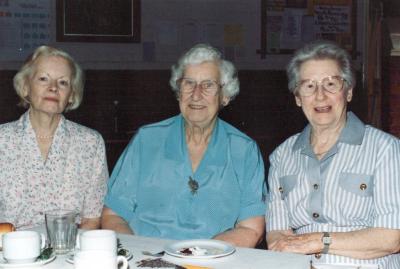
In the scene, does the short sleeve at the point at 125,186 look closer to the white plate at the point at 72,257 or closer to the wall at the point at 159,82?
the white plate at the point at 72,257

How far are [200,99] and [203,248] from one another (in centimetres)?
88

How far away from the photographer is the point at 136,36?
18.0 feet

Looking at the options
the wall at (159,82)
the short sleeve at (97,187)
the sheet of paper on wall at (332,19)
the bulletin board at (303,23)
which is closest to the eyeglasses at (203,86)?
the short sleeve at (97,187)

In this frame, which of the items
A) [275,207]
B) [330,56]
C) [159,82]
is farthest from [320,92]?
[159,82]

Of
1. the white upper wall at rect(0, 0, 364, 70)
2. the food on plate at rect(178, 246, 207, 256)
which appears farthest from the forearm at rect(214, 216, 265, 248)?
the white upper wall at rect(0, 0, 364, 70)

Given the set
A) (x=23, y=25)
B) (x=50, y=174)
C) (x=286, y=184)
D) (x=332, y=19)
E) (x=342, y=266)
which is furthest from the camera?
(x=332, y=19)

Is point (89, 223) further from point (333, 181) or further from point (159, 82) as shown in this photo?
point (159, 82)

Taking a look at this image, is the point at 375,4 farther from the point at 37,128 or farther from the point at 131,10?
the point at 37,128

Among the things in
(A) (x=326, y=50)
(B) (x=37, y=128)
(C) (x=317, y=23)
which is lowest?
(B) (x=37, y=128)

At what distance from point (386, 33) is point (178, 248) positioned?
15.6 ft

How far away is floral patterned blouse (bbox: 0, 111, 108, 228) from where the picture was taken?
2.88 metres

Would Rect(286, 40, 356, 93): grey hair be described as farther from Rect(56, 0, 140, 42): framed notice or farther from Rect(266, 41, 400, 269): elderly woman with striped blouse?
→ Rect(56, 0, 140, 42): framed notice

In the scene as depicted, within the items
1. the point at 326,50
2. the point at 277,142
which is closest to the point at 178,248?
the point at 326,50

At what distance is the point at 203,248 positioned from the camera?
2.05m
